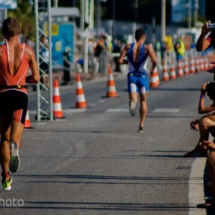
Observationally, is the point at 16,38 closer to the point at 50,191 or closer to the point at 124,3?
the point at 50,191

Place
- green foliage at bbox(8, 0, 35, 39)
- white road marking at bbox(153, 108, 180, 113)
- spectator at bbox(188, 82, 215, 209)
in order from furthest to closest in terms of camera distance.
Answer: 1. green foliage at bbox(8, 0, 35, 39)
2. white road marking at bbox(153, 108, 180, 113)
3. spectator at bbox(188, 82, 215, 209)

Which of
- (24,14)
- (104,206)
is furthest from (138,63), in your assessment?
(24,14)

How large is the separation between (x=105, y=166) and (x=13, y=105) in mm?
2396

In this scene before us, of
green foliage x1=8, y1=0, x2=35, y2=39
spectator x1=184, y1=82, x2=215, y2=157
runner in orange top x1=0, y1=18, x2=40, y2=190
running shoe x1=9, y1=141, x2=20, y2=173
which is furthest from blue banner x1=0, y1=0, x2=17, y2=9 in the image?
→ green foliage x1=8, y1=0, x2=35, y2=39

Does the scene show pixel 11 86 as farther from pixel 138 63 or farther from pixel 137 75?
pixel 137 75

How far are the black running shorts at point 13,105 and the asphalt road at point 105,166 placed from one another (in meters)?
0.76

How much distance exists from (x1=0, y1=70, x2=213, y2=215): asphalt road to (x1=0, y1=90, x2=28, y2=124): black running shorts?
76 cm

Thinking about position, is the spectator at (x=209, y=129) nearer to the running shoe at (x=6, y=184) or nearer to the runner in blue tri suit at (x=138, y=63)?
the running shoe at (x=6, y=184)

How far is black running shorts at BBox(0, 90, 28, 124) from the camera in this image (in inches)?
374

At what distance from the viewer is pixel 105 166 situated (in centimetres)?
1158

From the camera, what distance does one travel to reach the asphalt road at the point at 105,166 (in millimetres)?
8656

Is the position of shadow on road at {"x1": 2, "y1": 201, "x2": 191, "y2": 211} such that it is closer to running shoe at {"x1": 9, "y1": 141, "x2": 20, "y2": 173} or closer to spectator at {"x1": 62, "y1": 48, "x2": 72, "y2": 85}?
running shoe at {"x1": 9, "y1": 141, "x2": 20, "y2": 173}

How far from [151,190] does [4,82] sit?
1880mm

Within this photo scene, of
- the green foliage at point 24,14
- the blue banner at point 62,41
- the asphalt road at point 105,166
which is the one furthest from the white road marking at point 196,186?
the green foliage at point 24,14
